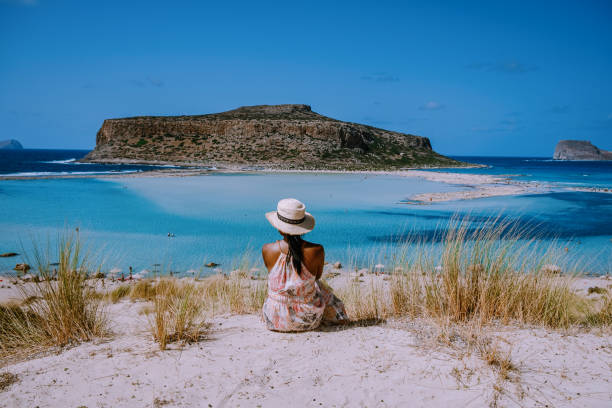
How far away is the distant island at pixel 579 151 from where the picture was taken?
462 ft

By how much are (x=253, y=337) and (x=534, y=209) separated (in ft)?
54.7

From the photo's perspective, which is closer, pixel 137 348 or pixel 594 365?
pixel 594 365

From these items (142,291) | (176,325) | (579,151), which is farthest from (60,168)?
(579,151)

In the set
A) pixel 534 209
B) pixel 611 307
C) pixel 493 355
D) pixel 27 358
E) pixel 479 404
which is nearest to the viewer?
pixel 479 404

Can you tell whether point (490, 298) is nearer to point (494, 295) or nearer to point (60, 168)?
point (494, 295)

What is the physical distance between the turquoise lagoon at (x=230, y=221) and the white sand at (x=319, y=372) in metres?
2.53

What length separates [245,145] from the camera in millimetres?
51969

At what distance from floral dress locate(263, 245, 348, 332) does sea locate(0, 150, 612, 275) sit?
176 cm

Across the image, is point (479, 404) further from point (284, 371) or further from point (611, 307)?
point (611, 307)

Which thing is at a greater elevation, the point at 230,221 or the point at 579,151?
the point at 579,151

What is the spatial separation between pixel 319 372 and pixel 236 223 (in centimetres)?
1003

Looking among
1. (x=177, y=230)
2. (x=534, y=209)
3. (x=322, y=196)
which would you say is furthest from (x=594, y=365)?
(x=322, y=196)

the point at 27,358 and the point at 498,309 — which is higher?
the point at 498,309

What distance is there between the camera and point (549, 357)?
3.24 m
